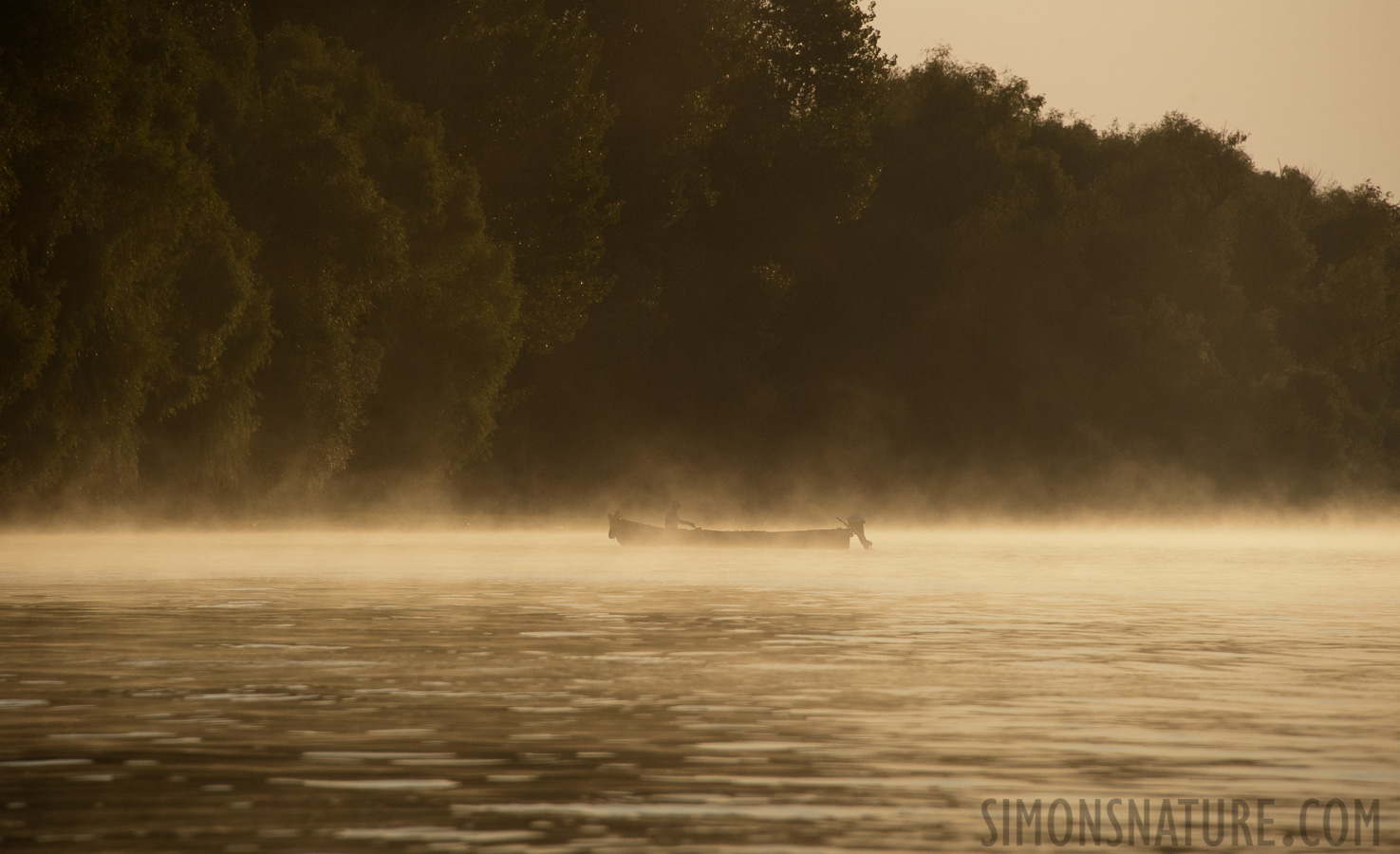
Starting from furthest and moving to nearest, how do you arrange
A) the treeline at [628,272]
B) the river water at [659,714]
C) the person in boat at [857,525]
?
1. the person in boat at [857,525]
2. the treeline at [628,272]
3. the river water at [659,714]

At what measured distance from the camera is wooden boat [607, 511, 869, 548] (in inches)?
1969

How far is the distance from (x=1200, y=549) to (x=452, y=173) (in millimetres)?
25431

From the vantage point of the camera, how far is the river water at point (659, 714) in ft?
29.1

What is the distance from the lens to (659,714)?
12.9 m

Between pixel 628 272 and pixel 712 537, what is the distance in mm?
24334

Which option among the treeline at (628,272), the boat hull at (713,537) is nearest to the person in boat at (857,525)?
the boat hull at (713,537)

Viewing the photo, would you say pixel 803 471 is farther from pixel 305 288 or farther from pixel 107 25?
pixel 107 25

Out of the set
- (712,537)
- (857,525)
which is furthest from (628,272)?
(857,525)

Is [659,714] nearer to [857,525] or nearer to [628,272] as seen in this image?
[857,525]

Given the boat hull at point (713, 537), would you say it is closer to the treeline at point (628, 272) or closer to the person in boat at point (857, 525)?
the person in boat at point (857, 525)

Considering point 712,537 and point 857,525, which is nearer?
point 857,525

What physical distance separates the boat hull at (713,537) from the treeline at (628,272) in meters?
9.34

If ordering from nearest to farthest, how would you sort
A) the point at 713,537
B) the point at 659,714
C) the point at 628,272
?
the point at 659,714 → the point at 713,537 → the point at 628,272

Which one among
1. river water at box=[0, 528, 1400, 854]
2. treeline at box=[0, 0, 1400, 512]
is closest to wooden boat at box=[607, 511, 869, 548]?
treeline at box=[0, 0, 1400, 512]
